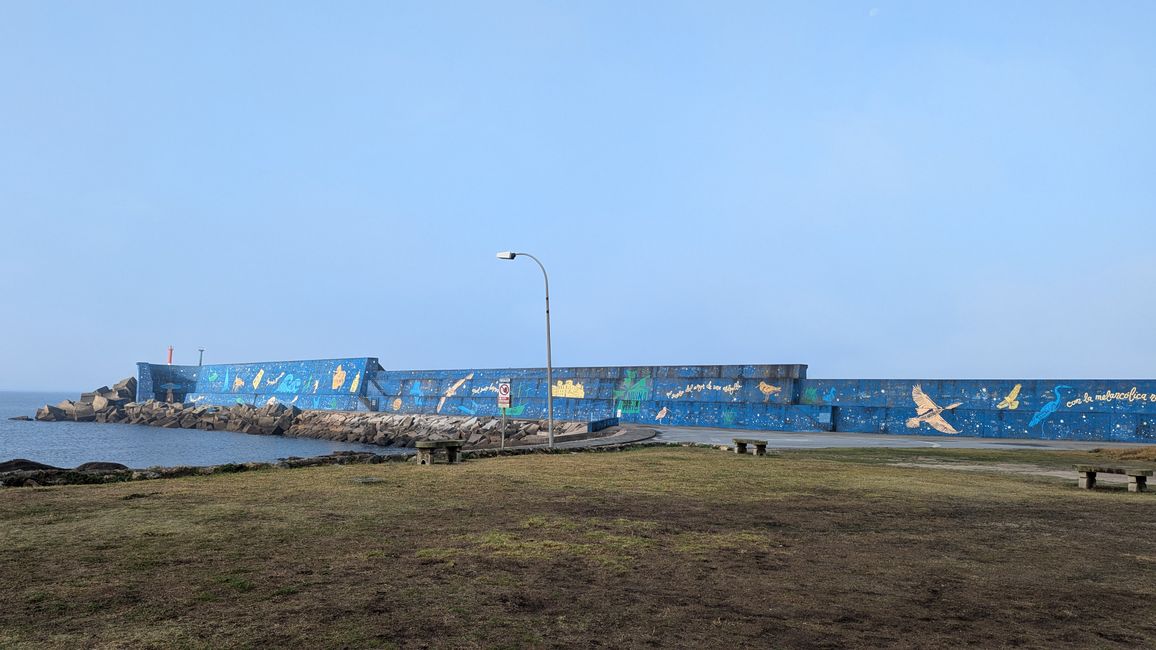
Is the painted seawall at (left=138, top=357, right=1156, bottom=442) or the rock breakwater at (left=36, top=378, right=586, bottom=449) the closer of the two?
the painted seawall at (left=138, top=357, right=1156, bottom=442)

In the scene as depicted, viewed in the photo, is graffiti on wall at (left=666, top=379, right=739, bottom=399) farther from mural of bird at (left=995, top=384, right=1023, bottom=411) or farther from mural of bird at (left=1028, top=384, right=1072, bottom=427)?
mural of bird at (left=1028, top=384, right=1072, bottom=427)

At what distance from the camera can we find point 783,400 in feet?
153

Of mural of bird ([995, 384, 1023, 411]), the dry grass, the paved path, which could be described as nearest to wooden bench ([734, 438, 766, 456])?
the paved path

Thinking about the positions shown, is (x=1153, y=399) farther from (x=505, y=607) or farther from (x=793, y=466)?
(x=505, y=607)

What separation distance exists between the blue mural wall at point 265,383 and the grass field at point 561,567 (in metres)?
69.0

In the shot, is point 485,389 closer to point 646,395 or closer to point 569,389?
point 569,389

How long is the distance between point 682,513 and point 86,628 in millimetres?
8045

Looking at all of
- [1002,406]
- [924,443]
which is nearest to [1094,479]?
[924,443]

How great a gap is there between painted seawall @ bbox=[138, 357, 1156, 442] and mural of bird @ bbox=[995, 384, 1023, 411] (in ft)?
0.17

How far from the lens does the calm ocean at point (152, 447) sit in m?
46.6

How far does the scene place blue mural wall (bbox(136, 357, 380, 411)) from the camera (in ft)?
266

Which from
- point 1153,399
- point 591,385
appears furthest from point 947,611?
point 591,385

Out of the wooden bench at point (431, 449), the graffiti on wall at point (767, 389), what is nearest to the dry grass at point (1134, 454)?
the graffiti on wall at point (767, 389)

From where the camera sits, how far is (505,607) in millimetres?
6211
